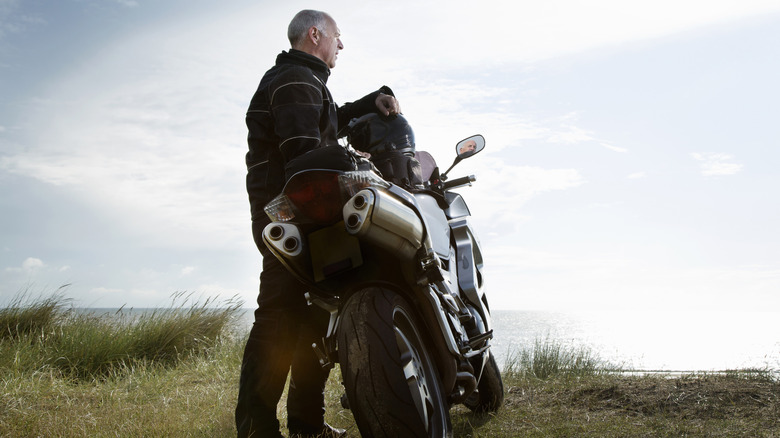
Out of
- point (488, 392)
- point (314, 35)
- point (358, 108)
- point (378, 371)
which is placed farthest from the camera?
point (488, 392)

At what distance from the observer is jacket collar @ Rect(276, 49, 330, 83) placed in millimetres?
3072

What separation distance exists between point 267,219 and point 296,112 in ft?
1.76

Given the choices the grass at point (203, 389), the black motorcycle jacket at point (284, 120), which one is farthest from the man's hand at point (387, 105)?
the grass at point (203, 389)

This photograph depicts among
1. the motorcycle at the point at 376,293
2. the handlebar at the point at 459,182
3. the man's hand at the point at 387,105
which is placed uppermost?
the man's hand at the point at 387,105

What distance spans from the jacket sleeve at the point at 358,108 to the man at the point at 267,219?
1.01ft

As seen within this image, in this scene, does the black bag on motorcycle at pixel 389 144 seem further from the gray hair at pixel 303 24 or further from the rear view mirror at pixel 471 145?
the gray hair at pixel 303 24

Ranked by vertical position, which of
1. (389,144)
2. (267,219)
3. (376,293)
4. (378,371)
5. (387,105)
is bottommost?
(378,371)

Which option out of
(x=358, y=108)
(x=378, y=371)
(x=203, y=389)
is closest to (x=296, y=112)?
(x=358, y=108)

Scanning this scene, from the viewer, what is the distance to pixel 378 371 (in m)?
1.92

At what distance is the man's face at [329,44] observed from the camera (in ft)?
Answer: 10.5

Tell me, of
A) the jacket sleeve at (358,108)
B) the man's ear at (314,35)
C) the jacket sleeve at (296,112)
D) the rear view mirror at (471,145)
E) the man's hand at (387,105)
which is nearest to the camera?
the jacket sleeve at (296,112)

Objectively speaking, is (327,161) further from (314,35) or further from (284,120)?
(314,35)

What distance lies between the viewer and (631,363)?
7117mm

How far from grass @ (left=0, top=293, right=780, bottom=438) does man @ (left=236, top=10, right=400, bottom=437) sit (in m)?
0.52
